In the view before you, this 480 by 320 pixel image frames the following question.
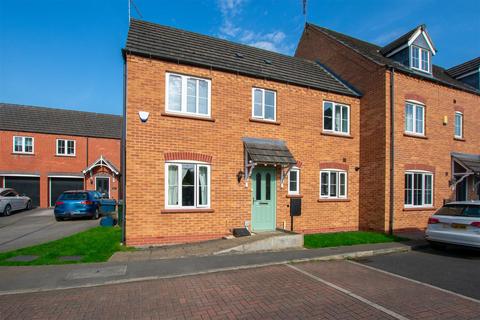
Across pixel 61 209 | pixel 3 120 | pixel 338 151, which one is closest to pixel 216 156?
pixel 338 151

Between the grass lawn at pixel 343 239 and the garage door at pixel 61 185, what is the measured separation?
822 inches

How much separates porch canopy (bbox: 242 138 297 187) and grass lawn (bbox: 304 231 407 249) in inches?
96.1

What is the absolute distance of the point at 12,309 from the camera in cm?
468

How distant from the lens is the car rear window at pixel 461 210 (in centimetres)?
887

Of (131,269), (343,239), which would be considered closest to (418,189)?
(343,239)

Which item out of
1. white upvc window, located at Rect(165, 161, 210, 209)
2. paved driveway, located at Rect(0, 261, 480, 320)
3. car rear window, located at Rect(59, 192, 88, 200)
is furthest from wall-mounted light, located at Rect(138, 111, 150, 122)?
car rear window, located at Rect(59, 192, 88, 200)

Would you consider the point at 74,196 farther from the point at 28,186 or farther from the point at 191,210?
the point at 28,186

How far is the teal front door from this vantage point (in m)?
10.7

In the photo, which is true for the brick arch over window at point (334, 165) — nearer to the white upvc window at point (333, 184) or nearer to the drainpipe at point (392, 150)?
the white upvc window at point (333, 184)

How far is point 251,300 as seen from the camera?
5.13 meters

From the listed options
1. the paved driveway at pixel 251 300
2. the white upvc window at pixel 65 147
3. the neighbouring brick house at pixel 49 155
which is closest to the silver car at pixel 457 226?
the paved driveway at pixel 251 300

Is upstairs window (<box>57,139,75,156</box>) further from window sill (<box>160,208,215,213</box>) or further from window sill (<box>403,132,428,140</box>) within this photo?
window sill (<box>403,132,428,140</box>)

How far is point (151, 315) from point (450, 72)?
2148cm

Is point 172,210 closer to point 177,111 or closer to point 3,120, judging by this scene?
point 177,111
